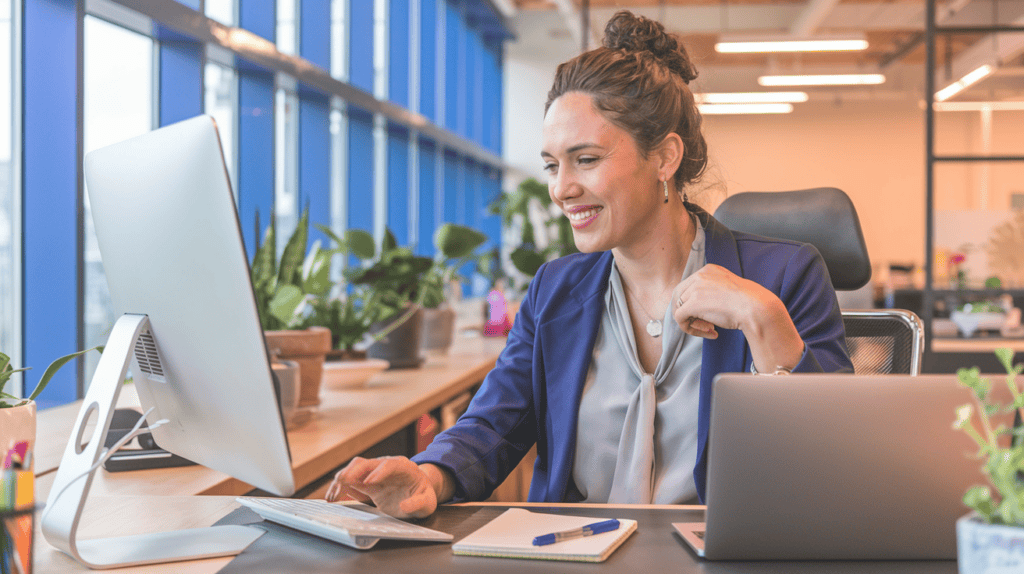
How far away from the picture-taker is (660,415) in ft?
4.35

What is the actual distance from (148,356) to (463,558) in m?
0.44

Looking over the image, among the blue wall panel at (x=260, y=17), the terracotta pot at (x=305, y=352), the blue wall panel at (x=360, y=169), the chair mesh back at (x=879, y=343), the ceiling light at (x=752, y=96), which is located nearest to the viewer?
the chair mesh back at (x=879, y=343)

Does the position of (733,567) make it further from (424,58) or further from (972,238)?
(424,58)

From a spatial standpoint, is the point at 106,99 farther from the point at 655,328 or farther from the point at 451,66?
the point at 451,66

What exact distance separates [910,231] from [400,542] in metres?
10.6

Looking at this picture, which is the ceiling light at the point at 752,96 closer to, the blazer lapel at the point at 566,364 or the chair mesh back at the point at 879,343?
the chair mesh back at the point at 879,343

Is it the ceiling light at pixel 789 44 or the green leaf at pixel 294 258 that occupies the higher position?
the ceiling light at pixel 789 44

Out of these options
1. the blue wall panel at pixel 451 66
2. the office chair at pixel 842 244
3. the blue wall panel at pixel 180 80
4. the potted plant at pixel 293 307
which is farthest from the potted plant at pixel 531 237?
the blue wall panel at pixel 451 66

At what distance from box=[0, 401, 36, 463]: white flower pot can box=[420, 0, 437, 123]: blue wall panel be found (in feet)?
22.3

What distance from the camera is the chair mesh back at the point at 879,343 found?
1.58 meters

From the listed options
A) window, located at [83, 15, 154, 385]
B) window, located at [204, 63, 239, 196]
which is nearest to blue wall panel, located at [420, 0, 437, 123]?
window, located at [204, 63, 239, 196]

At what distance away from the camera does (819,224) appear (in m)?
1.53

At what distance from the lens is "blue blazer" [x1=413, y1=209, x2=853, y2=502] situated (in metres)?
1.23

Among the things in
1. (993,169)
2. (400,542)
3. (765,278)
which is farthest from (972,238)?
(400,542)
